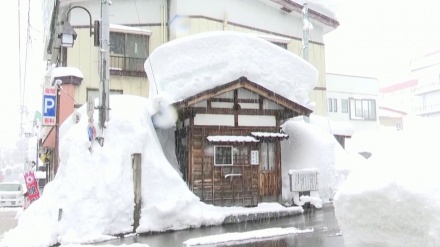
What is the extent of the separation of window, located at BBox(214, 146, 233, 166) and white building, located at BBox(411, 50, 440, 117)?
43953 mm

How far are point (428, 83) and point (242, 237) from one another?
49.6 m

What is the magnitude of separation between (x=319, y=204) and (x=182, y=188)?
6010mm

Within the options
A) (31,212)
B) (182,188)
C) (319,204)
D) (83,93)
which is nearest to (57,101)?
(83,93)

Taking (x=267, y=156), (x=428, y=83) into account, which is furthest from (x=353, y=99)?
(x=428, y=83)

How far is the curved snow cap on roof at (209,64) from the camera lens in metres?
14.5

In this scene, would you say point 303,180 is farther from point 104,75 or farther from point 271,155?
point 104,75

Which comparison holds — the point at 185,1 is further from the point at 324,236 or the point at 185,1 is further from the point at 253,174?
the point at 324,236

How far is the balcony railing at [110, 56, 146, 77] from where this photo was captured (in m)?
21.2

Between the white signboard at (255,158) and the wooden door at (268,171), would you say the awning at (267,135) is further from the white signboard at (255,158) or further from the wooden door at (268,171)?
the white signboard at (255,158)

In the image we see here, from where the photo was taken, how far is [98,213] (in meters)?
11.4

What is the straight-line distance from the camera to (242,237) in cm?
1055

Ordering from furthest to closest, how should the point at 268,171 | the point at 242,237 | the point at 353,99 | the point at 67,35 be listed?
1. the point at 353,99
2. the point at 268,171
3. the point at 67,35
4. the point at 242,237

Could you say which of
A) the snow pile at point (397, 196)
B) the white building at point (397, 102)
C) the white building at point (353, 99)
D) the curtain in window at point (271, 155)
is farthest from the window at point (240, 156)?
the white building at point (397, 102)

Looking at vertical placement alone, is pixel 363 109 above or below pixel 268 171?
above
